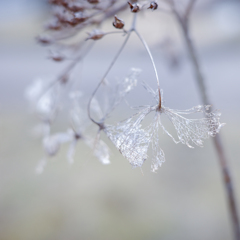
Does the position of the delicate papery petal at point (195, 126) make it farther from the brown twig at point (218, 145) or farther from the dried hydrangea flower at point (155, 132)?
the brown twig at point (218, 145)

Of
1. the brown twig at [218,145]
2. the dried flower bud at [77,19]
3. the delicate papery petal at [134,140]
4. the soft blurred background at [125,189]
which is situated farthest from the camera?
the soft blurred background at [125,189]

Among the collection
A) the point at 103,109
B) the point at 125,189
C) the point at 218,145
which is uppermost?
the point at 103,109

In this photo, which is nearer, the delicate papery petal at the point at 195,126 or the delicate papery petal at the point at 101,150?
the delicate papery petal at the point at 195,126

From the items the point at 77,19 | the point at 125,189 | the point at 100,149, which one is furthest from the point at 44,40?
the point at 125,189

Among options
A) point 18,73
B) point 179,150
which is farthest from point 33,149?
point 18,73

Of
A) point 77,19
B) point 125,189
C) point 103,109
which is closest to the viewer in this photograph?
point 77,19

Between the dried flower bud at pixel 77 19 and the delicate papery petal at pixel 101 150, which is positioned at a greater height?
the dried flower bud at pixel 77 19

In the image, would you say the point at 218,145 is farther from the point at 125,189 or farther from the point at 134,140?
the point at 125,189

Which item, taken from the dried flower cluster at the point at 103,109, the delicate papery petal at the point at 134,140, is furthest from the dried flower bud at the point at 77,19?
the delicate papery petal at the point at 134,140
